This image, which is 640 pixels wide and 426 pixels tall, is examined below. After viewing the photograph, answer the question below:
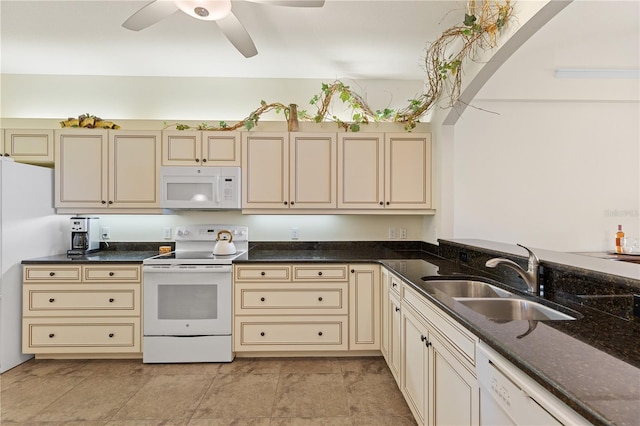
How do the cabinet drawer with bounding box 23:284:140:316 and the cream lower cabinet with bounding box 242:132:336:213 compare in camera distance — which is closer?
the cabinet drawer with bounding box 23:284:140:316

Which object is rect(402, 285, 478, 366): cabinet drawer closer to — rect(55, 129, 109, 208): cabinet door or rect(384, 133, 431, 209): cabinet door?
rect(384, 133, 431, 209): cabinet door

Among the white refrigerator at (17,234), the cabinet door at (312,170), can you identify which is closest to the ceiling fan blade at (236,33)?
the cabinet door at (312,170)

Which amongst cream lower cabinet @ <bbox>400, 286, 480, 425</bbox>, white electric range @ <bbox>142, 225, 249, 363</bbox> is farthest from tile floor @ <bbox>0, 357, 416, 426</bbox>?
cream lower cabinet @ <bbox>400, 286, 480, 425</bbox>

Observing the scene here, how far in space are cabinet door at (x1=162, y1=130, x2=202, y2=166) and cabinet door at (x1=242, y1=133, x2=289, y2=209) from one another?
1.44ft

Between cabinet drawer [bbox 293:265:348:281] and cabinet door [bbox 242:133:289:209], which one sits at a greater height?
cabinet door [bbox 242:133:289:209]

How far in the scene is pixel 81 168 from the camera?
2.97m

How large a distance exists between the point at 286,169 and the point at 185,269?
4.01 ft

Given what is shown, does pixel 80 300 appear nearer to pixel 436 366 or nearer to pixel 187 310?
pixel 187 310

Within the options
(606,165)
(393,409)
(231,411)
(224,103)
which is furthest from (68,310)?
(606,165)

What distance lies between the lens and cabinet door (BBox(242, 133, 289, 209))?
3.03 m

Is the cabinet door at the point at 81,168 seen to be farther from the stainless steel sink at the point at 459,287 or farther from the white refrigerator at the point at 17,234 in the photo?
the stainless steel sink at the point at 459,287

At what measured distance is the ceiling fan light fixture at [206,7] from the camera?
177 centimetres

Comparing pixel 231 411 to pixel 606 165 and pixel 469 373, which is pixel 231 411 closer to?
pixel 469 373

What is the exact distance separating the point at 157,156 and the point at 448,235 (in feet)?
9.01
